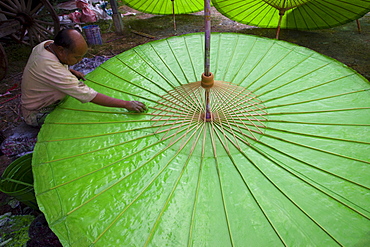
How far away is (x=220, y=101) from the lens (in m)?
1.82

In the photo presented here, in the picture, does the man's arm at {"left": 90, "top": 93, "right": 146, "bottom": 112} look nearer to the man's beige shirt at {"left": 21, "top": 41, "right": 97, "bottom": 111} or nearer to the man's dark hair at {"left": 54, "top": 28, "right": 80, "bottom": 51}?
the man's beige shirt at {"left": 21, "top": 41, "right": 97, "bottom": 111}

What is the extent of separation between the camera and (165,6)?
6.86 metres

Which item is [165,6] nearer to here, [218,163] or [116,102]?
[116,102]

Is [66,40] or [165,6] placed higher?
[165,6]

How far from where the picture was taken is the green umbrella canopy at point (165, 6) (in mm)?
6613

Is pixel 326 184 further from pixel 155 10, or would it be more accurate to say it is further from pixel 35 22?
pixel 155 10

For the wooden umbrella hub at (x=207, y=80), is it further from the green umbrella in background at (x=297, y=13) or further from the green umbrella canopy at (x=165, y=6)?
the green umbrella canopy at (x=165, y=6)

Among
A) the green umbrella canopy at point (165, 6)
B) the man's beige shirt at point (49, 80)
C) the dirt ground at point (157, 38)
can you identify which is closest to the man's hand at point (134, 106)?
the man's beige shirt at point (49, 80)

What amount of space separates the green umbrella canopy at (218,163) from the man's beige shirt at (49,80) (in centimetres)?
19

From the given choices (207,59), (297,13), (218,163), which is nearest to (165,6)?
(297,13)

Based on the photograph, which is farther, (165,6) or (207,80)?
(165,6)

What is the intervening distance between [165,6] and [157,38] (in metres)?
1.46

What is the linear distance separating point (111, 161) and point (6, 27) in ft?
15.1

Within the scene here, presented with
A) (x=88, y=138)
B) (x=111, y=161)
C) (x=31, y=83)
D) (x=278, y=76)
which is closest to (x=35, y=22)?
(x=31, y=83)
